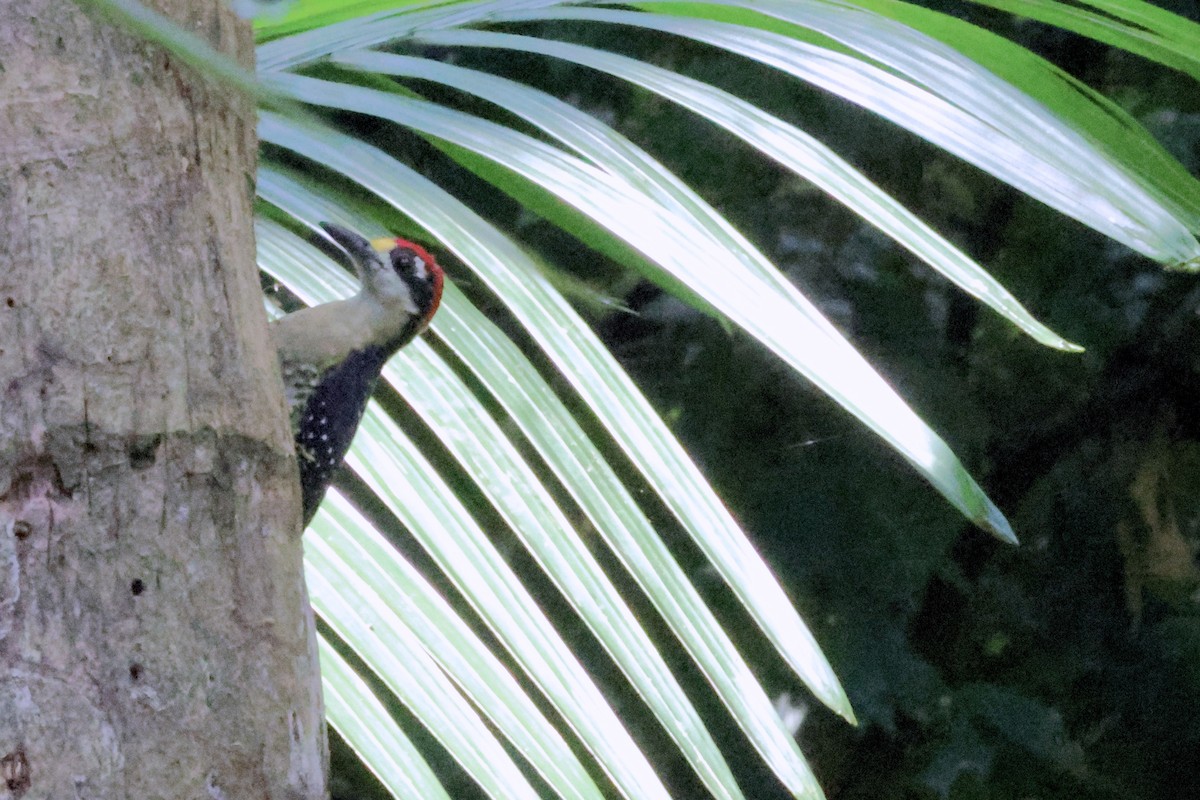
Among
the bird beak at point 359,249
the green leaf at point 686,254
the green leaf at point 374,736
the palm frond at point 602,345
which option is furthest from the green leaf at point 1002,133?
the bird beak at point 359,249

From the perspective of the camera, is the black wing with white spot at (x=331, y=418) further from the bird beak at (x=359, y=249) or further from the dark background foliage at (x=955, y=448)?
the dark background foliage at (x=955, y=448)

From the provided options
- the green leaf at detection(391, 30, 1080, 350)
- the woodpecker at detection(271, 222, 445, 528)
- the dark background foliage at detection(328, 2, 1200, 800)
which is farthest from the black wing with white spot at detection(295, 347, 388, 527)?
the dark background foliage at detection(328, 2, 1200, 800)

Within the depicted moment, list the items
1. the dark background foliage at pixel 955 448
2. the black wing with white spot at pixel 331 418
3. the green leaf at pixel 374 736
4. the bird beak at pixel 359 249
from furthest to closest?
the dark background foliage at pixel 955 448 < the bird beak at pixel 359 249 < the black wing with white spot at pixel 331 418 < the green leaf at pixel 374 736

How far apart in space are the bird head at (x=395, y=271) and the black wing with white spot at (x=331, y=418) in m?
0.09

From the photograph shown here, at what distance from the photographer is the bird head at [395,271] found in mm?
1539

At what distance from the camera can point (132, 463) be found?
2.06 ft

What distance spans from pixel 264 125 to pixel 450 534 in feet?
1.24

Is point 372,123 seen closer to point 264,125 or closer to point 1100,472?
point 264,125

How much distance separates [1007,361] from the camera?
2816mm

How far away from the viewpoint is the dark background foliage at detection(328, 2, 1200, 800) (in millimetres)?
2676

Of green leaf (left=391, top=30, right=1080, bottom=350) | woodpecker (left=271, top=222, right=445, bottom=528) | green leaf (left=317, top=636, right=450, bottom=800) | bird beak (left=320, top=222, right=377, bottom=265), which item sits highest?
bird beak (left=320, top=222, right=377, bottom=265)

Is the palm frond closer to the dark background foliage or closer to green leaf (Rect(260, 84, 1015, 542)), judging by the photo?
green leaf (Rect(260, 84, 1015, 542))

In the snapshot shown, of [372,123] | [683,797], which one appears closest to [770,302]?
[372,123]

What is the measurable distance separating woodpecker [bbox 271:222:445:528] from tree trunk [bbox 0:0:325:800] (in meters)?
0.53
